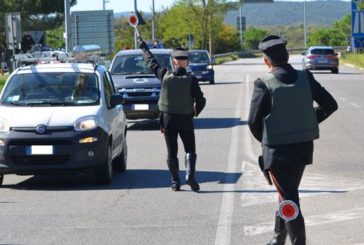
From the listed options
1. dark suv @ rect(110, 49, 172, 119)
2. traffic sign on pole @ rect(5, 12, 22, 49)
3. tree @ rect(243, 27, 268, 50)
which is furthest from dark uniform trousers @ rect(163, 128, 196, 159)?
tree @ rect(243, 27, 268, 50)

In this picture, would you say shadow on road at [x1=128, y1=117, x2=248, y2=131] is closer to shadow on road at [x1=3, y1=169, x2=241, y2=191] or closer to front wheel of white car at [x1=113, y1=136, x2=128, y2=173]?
Result: front wheel of white car at [x1=113, y1=136, x2=128, y2=173]

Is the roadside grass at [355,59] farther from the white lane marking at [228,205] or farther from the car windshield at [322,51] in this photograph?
the white lane marking at [228,205]

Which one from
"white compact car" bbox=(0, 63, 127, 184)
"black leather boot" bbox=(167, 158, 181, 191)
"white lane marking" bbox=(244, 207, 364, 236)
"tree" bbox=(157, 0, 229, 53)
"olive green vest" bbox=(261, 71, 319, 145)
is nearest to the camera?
"olive green vest" bbox=(261, 71, 319, 145)

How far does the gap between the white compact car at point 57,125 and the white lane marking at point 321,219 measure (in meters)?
3.44

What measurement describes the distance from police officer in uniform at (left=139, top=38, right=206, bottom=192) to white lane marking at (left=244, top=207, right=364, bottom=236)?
7.30 feet

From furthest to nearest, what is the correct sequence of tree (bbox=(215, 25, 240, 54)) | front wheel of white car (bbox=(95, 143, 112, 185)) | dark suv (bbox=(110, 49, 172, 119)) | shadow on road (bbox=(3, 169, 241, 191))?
tree (bbox=(215, 25, 240, 54)) < dark suv (bbox=(110, 49, 172, 119)) < shadow on road (bbox=(3, 169, 241, 191)) < front wheel of white car (bbox=(95, 143, 112, 185))

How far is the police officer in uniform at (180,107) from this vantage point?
11.1 metres

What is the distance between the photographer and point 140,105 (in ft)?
66.8

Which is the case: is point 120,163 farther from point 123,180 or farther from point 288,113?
point 288,113

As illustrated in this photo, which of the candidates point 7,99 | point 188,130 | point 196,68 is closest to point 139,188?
point 188,130

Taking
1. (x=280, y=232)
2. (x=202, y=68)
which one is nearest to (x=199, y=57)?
(x=202, y=68)

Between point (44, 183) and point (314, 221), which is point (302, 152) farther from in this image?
point (44, 183)

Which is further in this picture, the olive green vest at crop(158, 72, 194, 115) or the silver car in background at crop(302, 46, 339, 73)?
the silver car in background at crop(302, 46, 339, 73)

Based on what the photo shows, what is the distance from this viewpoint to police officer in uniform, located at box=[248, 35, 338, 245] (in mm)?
6621
